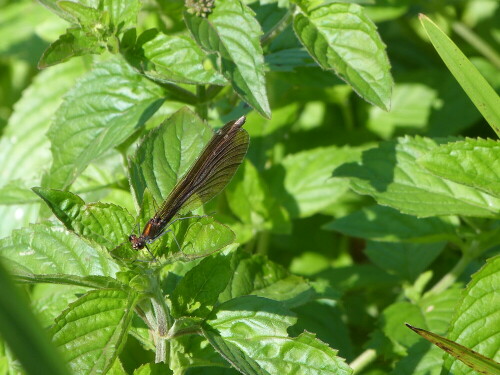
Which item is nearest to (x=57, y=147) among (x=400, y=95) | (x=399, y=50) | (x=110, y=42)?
(x=110, y=42)

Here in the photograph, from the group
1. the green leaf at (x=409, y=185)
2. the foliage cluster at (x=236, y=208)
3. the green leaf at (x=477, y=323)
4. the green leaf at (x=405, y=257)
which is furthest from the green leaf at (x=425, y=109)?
the green leaf at (x=477, y=323)

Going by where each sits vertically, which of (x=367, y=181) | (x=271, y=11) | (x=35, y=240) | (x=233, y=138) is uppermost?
(x=271, y=11)

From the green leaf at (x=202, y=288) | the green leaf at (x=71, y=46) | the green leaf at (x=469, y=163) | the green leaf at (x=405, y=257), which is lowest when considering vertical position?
the green leaf at (x=405, y=257)

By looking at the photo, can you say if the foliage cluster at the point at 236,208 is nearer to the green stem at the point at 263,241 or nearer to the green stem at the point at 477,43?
the green stem at the point at 263,241

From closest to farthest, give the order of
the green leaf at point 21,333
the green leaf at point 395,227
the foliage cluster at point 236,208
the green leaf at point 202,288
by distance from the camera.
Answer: the green leaf at point 21,333, the foliage cluster at point 236,208, the green leaf at point 202,288, the green leaf at point 395,227

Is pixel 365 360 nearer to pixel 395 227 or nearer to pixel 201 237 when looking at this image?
pixel 395 227

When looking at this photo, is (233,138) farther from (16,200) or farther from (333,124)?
(333,124)

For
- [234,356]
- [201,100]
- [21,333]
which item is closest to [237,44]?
[201,100]
